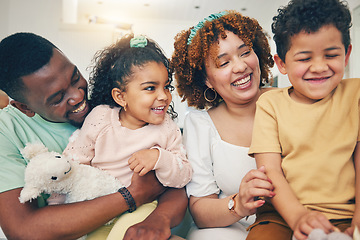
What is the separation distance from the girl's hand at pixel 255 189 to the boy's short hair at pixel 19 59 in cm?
90

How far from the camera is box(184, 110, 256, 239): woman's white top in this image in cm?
133

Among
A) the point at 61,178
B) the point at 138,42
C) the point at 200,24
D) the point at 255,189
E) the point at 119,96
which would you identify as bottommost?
the point at 61,178

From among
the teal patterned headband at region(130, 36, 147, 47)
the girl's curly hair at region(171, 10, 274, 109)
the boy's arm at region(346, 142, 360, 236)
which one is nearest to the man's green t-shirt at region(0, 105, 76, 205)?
the teal patterned headband at region(130, 36, 147, 47)

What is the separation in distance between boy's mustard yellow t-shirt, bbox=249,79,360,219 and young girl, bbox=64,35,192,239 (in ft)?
1.19

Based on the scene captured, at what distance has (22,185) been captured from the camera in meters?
1.12

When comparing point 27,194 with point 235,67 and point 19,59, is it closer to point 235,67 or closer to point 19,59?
point 19,59

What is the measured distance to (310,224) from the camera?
82 cm

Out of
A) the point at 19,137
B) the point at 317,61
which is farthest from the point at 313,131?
the point at 19,137

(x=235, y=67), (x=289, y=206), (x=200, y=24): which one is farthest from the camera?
(x=200, y=24)

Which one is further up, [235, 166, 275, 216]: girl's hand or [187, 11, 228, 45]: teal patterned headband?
[187, 11, 228, 45]: teal patterned headband

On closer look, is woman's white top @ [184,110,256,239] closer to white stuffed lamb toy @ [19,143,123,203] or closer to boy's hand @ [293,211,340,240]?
white stuffed lamb toy @ [19,143,123,203]

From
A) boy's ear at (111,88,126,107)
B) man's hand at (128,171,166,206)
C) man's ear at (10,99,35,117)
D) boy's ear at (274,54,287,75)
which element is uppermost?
boy's ear at (274,54,287,75)

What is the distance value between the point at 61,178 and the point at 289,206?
2.49 ft

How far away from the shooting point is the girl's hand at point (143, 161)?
1.18 m
